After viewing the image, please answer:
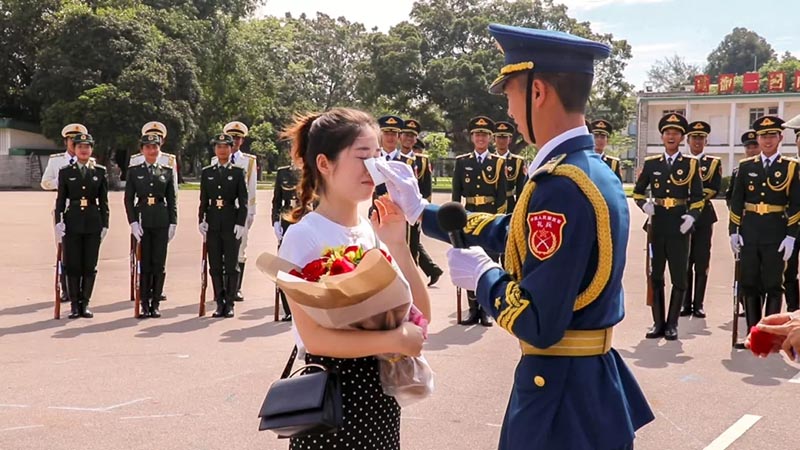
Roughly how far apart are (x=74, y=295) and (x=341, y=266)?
7.33m

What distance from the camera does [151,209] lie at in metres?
9.60

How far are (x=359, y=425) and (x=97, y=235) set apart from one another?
742cm

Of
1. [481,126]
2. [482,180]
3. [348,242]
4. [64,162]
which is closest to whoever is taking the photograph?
[348,242]

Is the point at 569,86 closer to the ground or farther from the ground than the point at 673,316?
farther from the ground

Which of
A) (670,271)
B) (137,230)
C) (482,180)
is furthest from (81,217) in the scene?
(670,271)

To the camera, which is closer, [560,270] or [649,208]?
[560,270]

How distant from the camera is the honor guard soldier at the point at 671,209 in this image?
8.23 meters

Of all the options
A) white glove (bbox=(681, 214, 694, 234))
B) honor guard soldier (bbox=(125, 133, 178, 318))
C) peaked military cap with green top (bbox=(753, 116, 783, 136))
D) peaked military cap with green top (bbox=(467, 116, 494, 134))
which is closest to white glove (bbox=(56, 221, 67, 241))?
honor guard soldier (bbox=(125, 133, 178, 318))

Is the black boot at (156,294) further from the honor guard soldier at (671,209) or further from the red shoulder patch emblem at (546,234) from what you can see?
the red shoulder patch emblem at (546,234)

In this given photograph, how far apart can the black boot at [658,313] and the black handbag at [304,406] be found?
622 cm

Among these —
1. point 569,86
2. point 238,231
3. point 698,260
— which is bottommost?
point 698,260

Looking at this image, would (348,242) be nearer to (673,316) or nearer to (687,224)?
(673,316)

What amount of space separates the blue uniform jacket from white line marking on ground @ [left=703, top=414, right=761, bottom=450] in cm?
265

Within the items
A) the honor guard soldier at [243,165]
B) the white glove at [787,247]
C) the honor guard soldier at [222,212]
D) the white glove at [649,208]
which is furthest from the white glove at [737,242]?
the honor guard soldier at [243,165]
